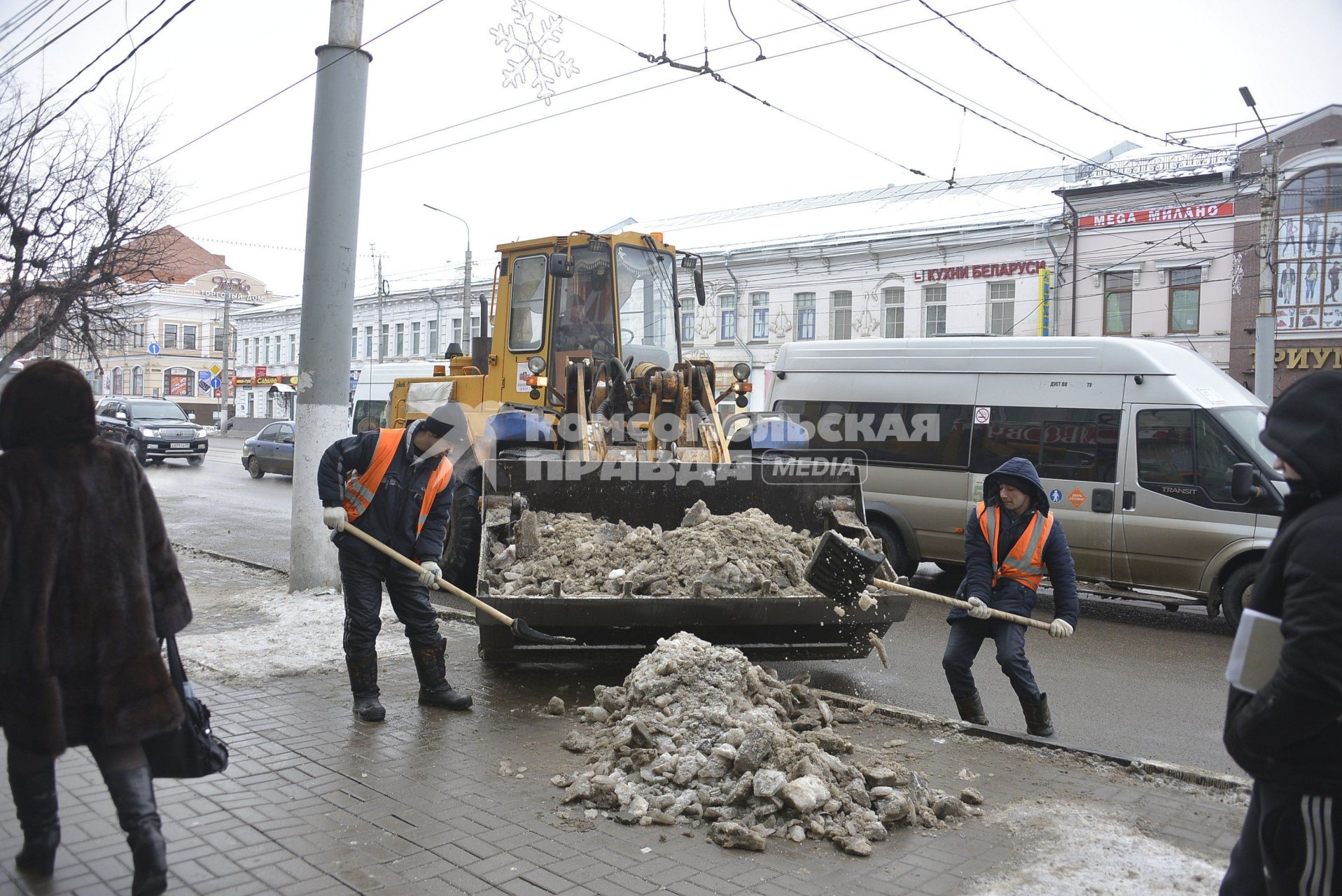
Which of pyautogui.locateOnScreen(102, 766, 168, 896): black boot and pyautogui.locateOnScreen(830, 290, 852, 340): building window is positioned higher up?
pyautogui.locateOnScreen(830, 290, 852, 340): building window

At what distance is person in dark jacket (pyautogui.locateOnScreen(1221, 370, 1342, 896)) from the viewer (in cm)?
230

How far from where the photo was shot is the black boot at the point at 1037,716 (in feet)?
17.7

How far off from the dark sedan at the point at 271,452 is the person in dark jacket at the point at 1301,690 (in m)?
23.8

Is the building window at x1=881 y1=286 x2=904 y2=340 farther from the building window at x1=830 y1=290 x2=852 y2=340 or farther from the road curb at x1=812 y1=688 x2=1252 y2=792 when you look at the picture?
the road curb at x1=812 y1=688 x2=1252 y2=792

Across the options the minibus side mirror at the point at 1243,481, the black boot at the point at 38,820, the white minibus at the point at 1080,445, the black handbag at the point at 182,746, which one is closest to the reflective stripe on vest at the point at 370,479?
the black handbag at the point at 182,746

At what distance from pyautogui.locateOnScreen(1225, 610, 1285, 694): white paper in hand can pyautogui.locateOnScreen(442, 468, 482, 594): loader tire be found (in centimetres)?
636

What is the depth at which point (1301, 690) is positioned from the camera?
2.30 metres

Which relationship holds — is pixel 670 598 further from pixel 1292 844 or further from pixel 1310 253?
pixel 1310 253

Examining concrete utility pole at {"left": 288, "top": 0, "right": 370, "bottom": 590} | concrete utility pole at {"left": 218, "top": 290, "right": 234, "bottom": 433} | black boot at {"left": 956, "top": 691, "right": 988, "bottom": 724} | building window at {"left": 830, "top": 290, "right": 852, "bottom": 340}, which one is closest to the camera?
black boot at {"left": 956, "top": 691, "right": 988, "bottom": 724}

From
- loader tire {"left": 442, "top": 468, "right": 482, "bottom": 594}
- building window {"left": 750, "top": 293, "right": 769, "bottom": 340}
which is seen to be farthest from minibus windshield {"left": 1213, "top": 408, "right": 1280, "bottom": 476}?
building window {"left": 750, "top": 293, "right": 769, "bottom": 340}

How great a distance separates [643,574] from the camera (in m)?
6.38

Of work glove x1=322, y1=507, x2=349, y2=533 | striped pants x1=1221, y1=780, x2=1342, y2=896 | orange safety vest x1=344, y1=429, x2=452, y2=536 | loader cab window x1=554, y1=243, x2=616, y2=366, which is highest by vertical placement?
loader cab window x1=554, y1=243, x2=616, y2=366

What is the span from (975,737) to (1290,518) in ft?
10.5

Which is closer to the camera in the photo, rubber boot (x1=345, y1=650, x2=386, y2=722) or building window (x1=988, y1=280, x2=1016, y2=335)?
rubber boot (x1=345, y1=650, x2=386, y2=722)
